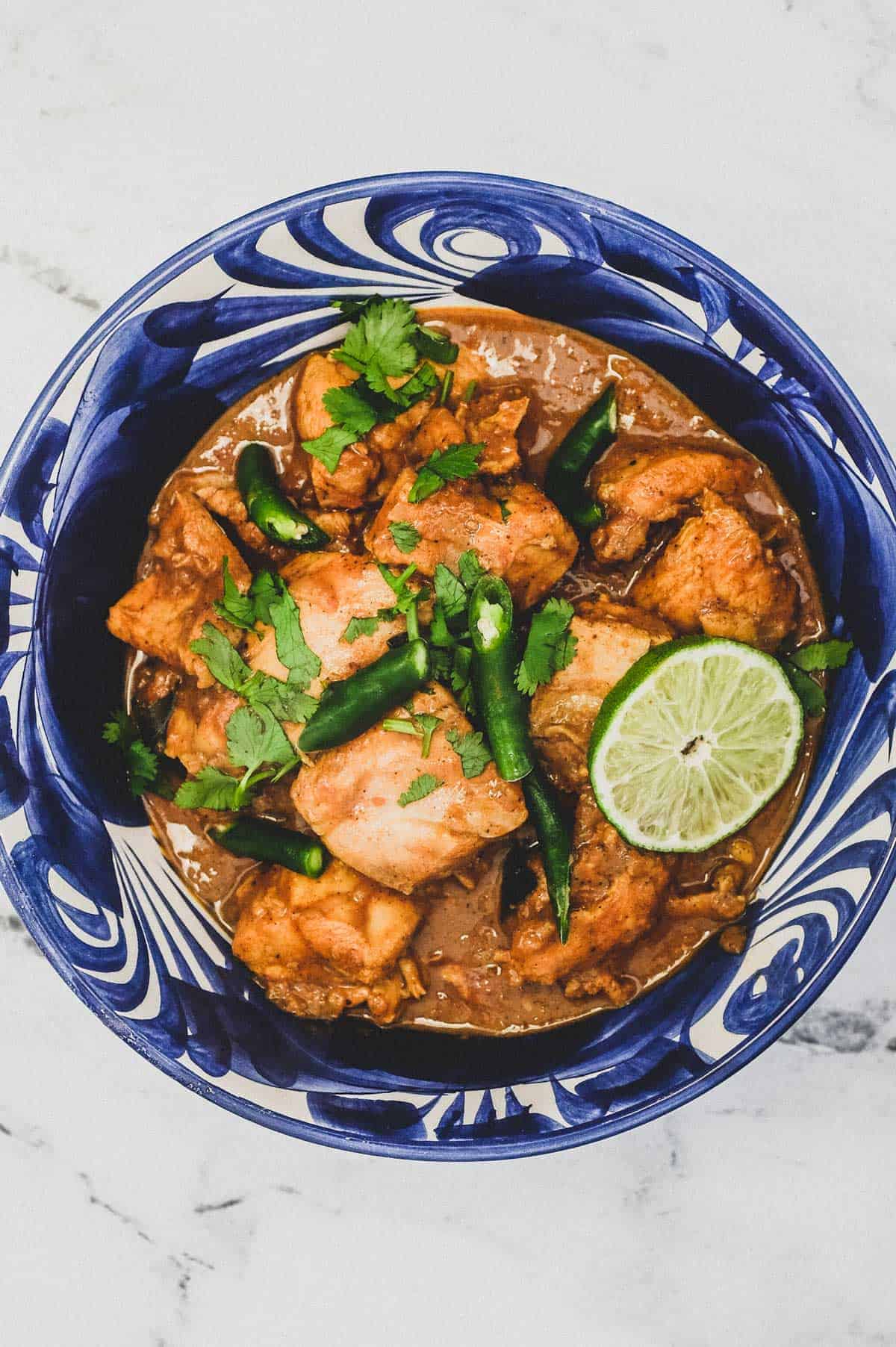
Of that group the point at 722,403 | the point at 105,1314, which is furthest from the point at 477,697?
the point at 105,1314

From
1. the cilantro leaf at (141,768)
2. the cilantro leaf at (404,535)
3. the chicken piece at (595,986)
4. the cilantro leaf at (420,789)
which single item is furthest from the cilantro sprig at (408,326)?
the chicken piece at (595,986)

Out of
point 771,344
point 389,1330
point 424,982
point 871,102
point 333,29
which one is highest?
point 333,29

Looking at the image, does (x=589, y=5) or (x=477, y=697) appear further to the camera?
(x=589, y=5)

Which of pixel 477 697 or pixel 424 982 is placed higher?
pixel 477 697

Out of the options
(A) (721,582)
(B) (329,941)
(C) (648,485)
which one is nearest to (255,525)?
(C) (648,485)

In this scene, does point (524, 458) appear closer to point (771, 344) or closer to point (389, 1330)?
point (771, 344)

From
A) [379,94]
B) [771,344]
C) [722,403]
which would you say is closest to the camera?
[771,344]

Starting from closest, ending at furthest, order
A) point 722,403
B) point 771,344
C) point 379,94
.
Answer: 1. point 771,344
2. point 722,403
3. point 379,94
